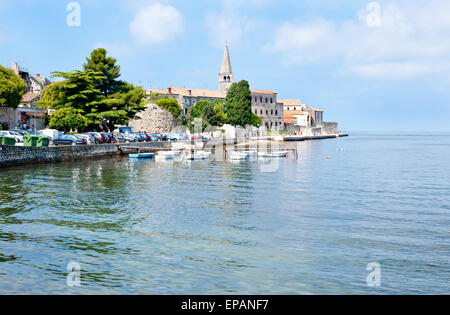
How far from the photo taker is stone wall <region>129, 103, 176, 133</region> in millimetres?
97938

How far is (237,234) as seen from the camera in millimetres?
16859

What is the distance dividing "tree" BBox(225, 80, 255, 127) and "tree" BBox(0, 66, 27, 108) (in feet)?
194

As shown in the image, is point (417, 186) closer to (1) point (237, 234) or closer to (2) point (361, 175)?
(2) point (361, 175)

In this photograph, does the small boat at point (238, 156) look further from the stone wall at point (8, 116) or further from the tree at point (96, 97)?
the stone wall at point (8, 116)

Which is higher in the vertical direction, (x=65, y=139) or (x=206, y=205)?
(x=65, y=139)

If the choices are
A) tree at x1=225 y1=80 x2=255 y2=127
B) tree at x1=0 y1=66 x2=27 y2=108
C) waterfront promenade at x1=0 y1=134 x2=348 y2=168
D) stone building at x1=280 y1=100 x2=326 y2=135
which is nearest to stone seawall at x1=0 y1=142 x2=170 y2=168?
waterfront promenade at x1=0 y1=134 x2=348 y2=168

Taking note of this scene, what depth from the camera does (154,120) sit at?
9838 cm

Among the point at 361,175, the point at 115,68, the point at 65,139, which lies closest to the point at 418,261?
the point at 361,175

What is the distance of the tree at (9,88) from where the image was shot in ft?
175

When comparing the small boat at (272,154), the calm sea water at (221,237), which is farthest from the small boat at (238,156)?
the calm sea water at (221,237)

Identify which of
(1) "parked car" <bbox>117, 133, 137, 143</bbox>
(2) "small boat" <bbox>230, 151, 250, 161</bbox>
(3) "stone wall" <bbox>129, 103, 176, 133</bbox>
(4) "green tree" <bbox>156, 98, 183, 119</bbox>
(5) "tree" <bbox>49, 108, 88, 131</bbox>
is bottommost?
(2) "small boat" <bbox>230, 151, 250, 161</bbox>

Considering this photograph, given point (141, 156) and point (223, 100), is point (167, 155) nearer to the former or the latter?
point (141, 156)

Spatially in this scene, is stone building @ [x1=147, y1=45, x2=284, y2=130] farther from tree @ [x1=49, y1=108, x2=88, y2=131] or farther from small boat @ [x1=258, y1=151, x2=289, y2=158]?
small boat @ [x1=258, y1=151, x2=289, y2=158]
